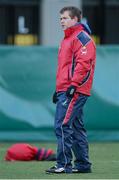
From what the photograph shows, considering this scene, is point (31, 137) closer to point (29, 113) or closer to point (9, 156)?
point (29, 113)

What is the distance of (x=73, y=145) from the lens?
29.9 feet

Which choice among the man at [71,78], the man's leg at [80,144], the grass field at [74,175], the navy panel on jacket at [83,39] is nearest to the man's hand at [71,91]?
the man at [71,78]

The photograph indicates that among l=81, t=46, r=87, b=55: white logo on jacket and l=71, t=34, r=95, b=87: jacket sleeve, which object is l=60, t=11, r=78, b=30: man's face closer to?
l=71, t=34, r=95, b=87: jacket sleeve

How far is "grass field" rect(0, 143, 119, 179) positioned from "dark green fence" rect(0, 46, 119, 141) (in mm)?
838

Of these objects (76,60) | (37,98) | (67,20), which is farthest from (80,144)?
(37,98)

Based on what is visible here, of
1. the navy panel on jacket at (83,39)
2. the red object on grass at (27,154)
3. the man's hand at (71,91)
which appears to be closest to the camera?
the man's hand at (71,91)

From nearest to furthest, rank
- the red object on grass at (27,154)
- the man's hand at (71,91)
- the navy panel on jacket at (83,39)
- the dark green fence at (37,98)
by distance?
the man's hand at (71,91) → the navy panel on jacket at (83,39) → the red object on grass at (27,154) → the dark green fence at (37,98)

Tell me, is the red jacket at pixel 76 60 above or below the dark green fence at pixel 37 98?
above

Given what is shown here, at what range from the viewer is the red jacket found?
8.68 m

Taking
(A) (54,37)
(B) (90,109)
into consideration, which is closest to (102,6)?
(A) (54,37)

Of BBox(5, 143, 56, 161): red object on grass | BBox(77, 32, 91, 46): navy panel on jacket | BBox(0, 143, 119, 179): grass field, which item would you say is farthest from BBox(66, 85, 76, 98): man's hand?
BBox(5, 143, 56, 161): red object on grass

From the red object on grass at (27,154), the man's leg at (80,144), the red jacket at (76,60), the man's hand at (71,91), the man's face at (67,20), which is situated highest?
the man's face at (67,20)

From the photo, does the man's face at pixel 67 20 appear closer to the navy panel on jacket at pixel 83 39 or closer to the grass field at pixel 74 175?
the navy panel on jacket at pixel 83 39

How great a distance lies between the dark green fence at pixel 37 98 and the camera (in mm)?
12969
